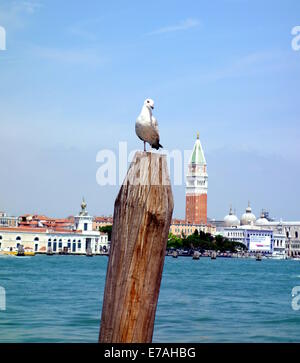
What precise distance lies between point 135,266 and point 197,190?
95879mm

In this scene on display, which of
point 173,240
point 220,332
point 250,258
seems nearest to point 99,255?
point 173,240

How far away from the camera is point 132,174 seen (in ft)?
9.90

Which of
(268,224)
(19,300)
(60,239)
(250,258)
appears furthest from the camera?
(268,224)

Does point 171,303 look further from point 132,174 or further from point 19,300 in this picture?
point 132,174

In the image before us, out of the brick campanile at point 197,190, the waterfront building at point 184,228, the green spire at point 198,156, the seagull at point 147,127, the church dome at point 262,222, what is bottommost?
the seagull at point 147,127

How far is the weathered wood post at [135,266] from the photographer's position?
2898 mm

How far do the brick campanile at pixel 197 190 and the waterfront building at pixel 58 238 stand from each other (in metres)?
20.5

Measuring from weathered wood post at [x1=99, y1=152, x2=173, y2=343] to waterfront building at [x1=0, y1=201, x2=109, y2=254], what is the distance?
210 feet

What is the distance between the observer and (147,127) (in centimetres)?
338

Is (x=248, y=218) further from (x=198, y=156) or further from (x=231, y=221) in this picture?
(x=198, y=156)

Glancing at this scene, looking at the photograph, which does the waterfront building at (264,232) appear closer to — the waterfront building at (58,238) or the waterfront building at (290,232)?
the waterfront building at (290,232)

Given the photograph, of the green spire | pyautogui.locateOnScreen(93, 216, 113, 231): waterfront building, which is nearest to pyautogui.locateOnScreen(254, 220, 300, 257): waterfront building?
the green spire

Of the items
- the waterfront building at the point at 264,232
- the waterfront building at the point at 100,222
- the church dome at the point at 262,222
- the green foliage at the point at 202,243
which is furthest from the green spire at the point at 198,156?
the waterfront building at the point at 100,222
